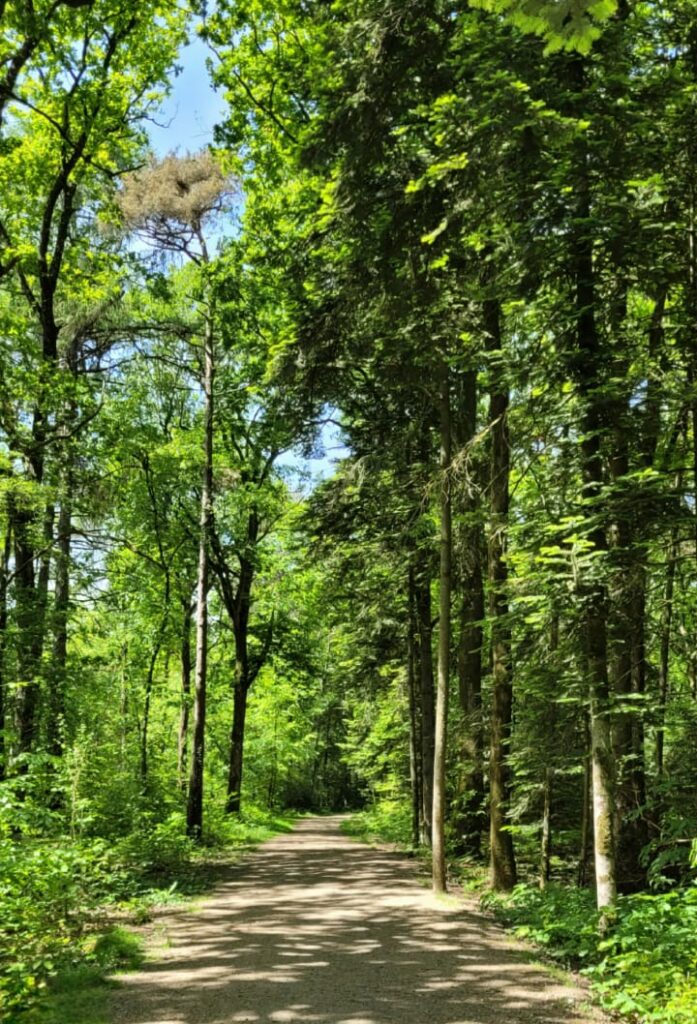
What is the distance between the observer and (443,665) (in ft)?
36.3

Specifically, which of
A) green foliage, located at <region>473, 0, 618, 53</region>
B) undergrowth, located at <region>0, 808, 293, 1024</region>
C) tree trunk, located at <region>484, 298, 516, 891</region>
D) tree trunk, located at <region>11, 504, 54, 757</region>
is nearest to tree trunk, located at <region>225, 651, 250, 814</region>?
tree trunk, located at <region>11, 504, 54, 757</region>

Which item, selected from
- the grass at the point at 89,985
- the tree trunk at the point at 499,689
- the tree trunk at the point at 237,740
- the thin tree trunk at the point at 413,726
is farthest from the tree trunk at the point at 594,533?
the tree trunk at the point at 237,740

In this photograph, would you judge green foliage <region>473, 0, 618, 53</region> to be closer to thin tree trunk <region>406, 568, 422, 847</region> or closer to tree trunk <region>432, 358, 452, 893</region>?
tree trunk <region>432, 358, 452, 893</region>

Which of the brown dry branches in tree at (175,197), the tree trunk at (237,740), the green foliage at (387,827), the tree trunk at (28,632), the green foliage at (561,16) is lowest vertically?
the green foliage at (387,827)

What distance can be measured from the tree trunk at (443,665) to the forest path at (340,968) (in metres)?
0.63

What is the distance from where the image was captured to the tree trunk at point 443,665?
34.7 feet

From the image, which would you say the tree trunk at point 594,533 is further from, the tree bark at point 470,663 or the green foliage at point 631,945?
the tree bark at point 470,663

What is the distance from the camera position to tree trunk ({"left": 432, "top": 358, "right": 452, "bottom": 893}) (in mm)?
10586

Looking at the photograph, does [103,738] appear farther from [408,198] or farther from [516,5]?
[516,5]

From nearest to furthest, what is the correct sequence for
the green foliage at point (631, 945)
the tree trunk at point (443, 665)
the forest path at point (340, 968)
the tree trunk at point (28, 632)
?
the green foliage at point (631, 945) → the forest path at point (340, 968) → the tree trunk at point (443, 665) → the tree trunk at point (28, 632)

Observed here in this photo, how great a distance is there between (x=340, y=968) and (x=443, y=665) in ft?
16.6

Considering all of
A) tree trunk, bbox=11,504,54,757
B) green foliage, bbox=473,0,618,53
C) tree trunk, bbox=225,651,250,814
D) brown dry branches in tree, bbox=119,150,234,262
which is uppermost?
brown dry branches in tree, bbox=119,150,234,262

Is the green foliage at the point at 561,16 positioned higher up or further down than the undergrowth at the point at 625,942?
higher up

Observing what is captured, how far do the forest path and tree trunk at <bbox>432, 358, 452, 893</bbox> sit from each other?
632 millimetres
